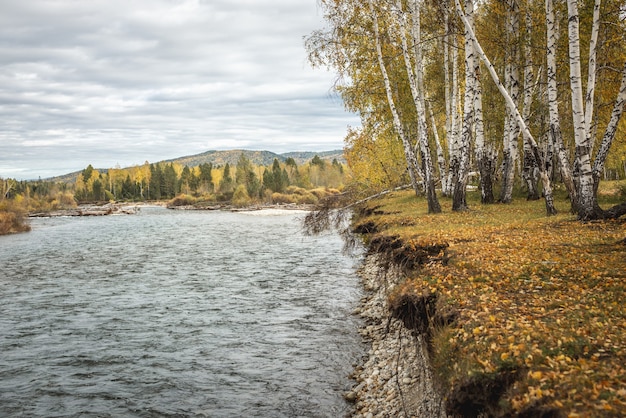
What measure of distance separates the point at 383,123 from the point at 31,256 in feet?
86.2

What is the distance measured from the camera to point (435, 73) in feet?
94.3

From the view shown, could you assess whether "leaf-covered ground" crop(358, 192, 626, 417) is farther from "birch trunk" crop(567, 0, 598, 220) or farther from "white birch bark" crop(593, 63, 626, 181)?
"white birch bark" crop(593, 63, 626, 181)

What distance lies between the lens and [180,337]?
13750 millimetres

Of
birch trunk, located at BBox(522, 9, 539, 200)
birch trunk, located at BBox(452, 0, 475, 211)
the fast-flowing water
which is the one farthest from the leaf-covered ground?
birch trunk, located at BBox(522, 9, 539, 200)

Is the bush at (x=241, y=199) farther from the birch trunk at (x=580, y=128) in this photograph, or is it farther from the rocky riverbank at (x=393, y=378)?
the birch trunk at (x=580, y=128)

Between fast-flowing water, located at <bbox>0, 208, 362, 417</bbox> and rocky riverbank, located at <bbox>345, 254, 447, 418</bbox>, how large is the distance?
1.49ft

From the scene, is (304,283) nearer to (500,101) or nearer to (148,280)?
(148,280)

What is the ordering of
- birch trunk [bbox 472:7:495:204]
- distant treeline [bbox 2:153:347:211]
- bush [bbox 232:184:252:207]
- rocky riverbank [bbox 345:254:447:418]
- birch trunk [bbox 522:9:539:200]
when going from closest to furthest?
rocky riverbank [bbox 345:254:447:418] < birch trunk [bbox 472:7:495:204] < birch trunk [bbox 522:9:539:200] < bush [bbox 232:184:252:207] < distant treeline [bbox 2:153:347:211]

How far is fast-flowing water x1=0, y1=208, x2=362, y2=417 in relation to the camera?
32.2 feet

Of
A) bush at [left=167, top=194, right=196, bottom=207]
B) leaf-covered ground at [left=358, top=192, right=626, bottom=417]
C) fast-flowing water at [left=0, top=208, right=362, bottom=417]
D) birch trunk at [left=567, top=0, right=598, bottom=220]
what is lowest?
fast-flowing water at [left=0, top=208, right=362, bottom=417]

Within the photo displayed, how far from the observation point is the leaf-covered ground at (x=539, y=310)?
490 cm

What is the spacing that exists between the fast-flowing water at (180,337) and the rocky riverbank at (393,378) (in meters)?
0.46

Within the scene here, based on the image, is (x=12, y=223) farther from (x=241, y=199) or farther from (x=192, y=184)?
(x=192, y=184)

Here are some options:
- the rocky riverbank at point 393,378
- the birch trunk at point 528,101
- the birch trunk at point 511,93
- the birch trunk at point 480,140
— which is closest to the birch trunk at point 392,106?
the birch trunk at point 480,140
